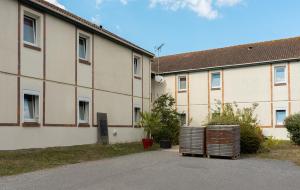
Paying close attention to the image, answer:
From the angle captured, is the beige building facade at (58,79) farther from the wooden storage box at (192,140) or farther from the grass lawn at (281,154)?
the grass lawn at (281,154)

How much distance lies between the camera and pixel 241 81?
3048 centimetres

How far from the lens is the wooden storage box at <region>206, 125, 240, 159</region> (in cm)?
Result: 1730

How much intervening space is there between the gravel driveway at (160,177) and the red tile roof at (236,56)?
50.4 feet

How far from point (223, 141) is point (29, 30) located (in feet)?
32.1

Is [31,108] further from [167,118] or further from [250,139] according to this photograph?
[250,139]

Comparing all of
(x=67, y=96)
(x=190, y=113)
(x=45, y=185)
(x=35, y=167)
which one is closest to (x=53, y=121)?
(x=67, y=96)

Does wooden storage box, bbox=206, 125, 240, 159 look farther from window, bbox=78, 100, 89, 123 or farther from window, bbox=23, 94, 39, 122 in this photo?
window, bbox=23, 94, 39, 122

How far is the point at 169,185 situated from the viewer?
10.1m

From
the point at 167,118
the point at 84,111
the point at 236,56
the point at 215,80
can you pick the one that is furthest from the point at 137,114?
the point at 236,56

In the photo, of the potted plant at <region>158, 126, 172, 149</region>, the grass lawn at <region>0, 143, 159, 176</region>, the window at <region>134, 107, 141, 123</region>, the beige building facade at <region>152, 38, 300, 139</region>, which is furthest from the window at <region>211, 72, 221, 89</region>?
the grass lawn at <region>0, 143, 159, 176</region>

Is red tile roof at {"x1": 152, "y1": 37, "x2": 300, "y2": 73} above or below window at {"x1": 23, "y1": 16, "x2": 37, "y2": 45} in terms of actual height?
above

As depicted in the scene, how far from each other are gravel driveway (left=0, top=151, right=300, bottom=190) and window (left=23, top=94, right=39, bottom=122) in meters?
3.75

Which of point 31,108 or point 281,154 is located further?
point 281,154

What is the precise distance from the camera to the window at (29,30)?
1672 cm
